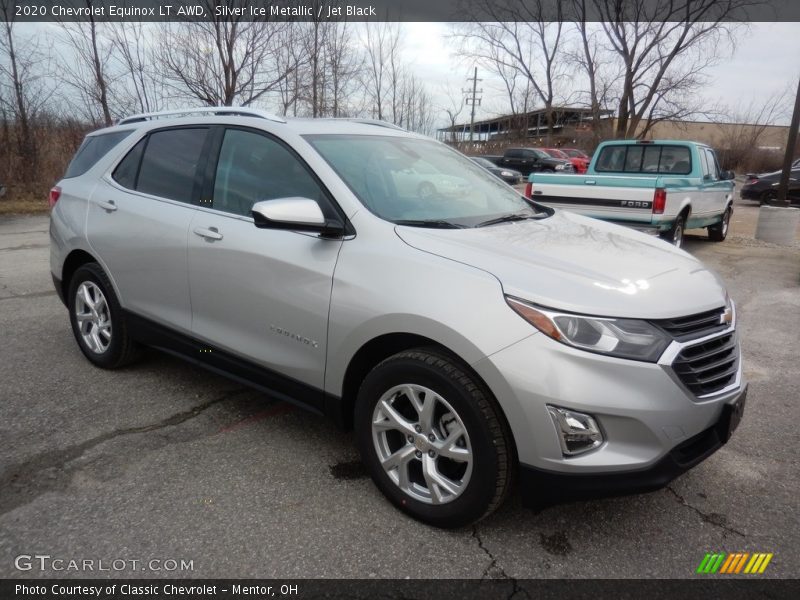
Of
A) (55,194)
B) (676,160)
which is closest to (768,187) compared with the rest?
(676,160)

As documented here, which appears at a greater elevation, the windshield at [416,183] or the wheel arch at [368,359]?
the windshield at [416,183]

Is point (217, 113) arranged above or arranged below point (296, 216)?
above

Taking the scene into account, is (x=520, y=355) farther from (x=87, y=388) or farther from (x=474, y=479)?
(x=87, y=388)

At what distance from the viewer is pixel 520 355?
2.13m

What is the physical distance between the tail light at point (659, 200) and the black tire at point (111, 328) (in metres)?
6.61

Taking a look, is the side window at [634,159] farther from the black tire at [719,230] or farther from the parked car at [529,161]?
the parked car at [529,161]

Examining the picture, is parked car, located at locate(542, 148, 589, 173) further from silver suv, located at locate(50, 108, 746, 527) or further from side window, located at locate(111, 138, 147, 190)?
silver suv, located at locate(50, 108, 746, 527)

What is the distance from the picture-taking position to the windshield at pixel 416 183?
9.52ft

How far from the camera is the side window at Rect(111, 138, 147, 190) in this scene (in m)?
3.90

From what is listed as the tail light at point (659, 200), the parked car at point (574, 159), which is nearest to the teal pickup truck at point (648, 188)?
the tail light at point (659, 200)

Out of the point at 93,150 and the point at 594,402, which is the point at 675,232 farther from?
the point at 93,150

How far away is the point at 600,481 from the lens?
214 centimetres

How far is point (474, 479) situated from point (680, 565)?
3.00 feet

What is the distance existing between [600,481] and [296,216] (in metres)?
1.68
